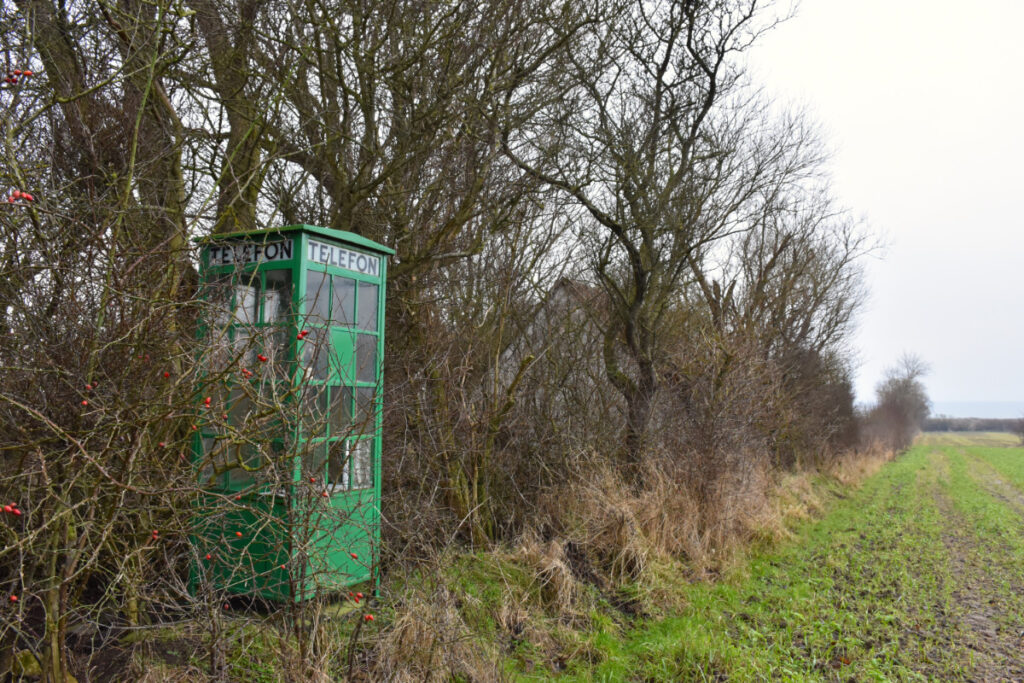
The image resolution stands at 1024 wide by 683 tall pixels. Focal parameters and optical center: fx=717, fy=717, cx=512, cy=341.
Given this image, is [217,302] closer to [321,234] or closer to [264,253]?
[264,253]

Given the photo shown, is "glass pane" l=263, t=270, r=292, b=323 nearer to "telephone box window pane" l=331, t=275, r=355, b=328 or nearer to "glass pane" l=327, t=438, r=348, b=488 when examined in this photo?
"telephone box window pane" l=331, t=275, r=355, b=328

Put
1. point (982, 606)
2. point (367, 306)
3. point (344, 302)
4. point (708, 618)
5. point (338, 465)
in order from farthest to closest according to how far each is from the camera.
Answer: point (982, 606) → point (708, 618) → point (367, 306) → point (344, 302) → point (338, 465)

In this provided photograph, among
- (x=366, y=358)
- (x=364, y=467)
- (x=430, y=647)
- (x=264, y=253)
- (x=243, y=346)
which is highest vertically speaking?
(x=264, y=253)

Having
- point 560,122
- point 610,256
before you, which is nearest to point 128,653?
point 560,122

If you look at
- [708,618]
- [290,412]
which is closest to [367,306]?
[290,412]

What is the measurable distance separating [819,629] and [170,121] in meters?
8.14

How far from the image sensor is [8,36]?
4.82 m

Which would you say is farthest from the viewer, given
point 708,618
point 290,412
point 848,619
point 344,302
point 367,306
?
point 848,619

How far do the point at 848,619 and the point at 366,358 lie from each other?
5766 mm

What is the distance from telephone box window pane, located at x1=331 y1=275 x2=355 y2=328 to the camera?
20.0 ft

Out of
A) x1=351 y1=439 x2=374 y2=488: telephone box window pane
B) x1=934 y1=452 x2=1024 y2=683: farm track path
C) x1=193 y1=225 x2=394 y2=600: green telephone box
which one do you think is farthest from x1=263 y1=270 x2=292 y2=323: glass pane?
x1=934 y1=452 x2=1024 y2=683: farm track path

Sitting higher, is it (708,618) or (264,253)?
(264,253)

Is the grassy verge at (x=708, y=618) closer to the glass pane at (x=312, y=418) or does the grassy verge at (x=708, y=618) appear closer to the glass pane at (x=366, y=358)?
the glass pane at (x=312, y=418)

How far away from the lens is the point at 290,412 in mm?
4145
